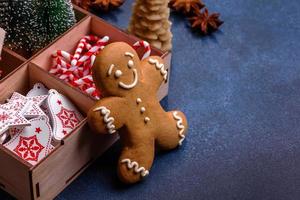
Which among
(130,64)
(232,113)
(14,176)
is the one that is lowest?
(232,113)

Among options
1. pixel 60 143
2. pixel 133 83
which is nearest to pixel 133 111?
pixel 133 83

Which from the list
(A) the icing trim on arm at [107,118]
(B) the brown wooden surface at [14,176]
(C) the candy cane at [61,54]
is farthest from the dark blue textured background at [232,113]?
(C) the candy cane at [61,54]

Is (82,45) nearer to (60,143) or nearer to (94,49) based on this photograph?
(94,49)

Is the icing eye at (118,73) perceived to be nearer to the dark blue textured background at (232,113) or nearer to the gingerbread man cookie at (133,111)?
the gingerbread man cookie at (133,111)

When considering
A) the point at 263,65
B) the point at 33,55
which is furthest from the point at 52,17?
the point at 263,65

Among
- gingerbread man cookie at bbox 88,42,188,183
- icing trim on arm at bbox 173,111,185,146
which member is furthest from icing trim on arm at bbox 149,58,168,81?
icing trim on arm at bbox 173,111,185,146

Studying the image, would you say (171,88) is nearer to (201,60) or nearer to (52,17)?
(201,60)
